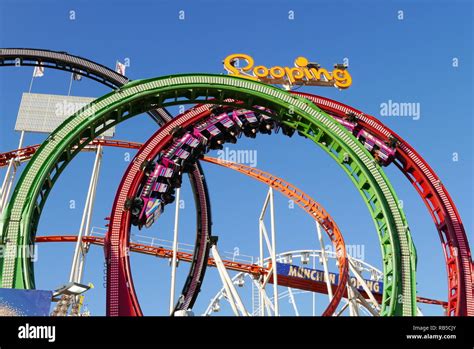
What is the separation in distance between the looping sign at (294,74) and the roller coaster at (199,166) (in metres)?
1.49

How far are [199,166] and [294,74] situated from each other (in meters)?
3.99

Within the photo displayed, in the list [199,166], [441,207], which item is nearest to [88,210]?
[199,166]

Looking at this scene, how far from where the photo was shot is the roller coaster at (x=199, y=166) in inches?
502

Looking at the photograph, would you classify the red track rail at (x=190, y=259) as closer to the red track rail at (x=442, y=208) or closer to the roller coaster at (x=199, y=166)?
the roller coaster at (x=199, y=166)

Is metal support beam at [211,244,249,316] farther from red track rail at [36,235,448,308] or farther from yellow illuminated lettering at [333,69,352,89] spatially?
yellow illuminated lettering at [333,69,352,89]

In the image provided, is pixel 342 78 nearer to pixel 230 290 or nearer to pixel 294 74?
pixel 294 74

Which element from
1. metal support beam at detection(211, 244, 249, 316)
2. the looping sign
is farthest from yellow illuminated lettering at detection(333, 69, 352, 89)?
metal support beam at detection(211, 244, 249, 316)

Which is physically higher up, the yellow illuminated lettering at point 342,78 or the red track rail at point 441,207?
the yellow illuminated lettering at point 342,78

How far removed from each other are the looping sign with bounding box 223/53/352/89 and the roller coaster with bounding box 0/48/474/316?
149 centimetres

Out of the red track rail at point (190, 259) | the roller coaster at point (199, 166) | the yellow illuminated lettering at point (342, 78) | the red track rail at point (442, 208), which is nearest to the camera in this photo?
the roller coaster at point (199, 166)

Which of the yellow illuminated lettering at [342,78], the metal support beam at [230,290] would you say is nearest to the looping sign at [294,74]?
the yellow illuminated lettering at [342,78]

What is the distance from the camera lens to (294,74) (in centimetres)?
1877
